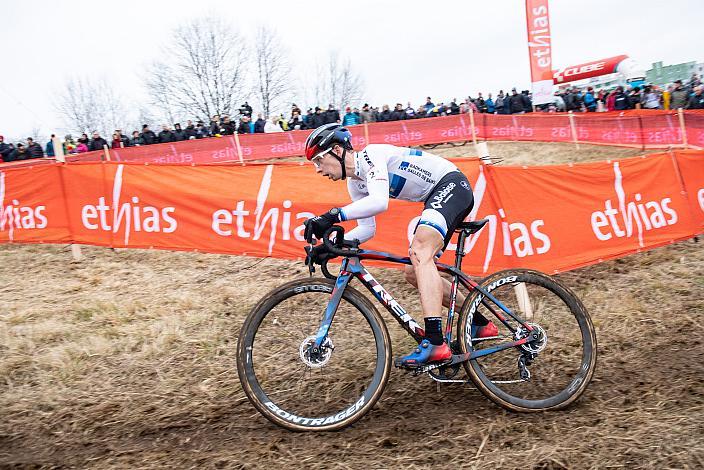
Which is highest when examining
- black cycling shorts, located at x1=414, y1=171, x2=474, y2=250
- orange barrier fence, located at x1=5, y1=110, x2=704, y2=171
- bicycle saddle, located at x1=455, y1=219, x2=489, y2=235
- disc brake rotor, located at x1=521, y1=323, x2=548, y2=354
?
orange barrier fence, located at x1=5, y1=110, x2=704, y2=171

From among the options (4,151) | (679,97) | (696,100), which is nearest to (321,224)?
(4,151)

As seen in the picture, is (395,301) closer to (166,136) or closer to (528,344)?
(528,344)

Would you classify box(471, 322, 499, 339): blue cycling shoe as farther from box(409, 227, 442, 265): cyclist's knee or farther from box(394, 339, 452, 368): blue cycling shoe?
box(409, 227, 442, 265): cyclist's knee

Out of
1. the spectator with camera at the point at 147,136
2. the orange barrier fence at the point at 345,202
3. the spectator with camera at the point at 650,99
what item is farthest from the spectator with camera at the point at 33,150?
the spectator with camera at the point at 650,99

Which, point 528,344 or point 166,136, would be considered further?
point 166,136

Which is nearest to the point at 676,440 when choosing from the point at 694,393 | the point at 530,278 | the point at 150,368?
the point at 694,393

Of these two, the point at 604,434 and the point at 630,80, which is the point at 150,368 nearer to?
the point at 604,434

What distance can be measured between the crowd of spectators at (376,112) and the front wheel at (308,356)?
54.1 feet

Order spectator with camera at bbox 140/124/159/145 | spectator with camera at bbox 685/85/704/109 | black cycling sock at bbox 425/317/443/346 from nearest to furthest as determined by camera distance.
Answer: black cycling sock at bbox 425/317/443/346 → spectator with camera at bbox 685/85/704/109 → spectator with camera at bbox 140/124/159/145

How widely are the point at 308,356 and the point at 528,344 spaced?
1693 mm

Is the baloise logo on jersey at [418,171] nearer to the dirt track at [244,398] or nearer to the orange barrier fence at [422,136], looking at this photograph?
the dirt track at [244,398]

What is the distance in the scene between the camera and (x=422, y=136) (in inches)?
802

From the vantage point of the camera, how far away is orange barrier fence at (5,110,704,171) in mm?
17375

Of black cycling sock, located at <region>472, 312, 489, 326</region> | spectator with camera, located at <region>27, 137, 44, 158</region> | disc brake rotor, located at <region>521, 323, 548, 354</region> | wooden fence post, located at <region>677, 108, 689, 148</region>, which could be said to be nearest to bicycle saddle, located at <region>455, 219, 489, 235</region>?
black cycling sock, located at <region>472, 312, 489, 326</region>
